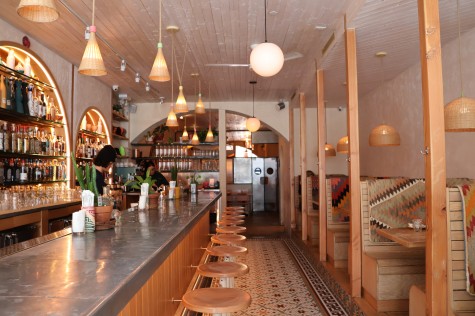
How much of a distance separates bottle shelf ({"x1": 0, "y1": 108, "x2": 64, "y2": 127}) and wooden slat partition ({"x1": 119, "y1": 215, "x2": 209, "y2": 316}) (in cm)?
284

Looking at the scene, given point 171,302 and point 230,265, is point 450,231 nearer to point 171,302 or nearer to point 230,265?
point 230,265

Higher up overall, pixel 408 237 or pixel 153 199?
pixel 153 199

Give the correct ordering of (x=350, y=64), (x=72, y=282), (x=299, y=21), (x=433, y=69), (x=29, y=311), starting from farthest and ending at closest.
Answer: (x=299, y=21)
(x=350, y=64)
(x=433, y=69)
(x=72, y=282)
(x=29, y=311)

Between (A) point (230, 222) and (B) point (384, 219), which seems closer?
(B) point (384, 219)

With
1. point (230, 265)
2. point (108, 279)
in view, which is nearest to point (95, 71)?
point (230, 265)

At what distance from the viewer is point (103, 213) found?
2670 millimetres

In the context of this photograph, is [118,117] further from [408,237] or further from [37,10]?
[408,237]

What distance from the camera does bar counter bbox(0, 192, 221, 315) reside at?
4.04ft

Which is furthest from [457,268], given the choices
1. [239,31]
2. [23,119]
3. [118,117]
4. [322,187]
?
[118,117]

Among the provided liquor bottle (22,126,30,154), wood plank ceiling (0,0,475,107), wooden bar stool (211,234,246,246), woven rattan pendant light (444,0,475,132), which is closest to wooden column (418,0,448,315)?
wood plank ceiling (0,0,475,107)

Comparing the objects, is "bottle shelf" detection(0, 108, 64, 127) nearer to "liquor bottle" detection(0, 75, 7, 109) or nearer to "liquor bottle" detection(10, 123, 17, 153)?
"liquor bottle" detection(0, 75, 7, 109)

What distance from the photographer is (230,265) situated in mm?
2986

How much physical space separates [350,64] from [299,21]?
1025mm

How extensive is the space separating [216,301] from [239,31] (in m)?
4.03
